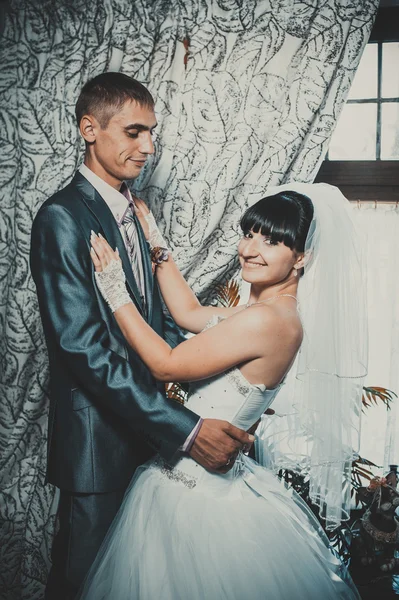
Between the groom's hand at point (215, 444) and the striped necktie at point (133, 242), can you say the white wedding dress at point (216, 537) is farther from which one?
the striped necktie at point (133, 242)

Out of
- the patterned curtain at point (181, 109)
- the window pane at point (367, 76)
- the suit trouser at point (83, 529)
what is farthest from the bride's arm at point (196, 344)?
the window pane at point (367, 76)

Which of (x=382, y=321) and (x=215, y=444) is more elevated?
(x=382, y=321)

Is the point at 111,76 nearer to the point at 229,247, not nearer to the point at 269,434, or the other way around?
the point at 229,247

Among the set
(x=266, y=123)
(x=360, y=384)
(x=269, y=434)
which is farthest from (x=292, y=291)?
(x=266, y=123)

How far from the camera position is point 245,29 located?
2850 mm

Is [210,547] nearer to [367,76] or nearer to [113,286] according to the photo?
[113,286]

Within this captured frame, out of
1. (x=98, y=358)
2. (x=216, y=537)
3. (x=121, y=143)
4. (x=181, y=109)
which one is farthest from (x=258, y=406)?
(x=181, y=109)

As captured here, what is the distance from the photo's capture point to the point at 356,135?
3.23 meters

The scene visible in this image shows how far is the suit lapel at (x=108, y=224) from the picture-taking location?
1984mm

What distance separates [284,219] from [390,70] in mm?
1732

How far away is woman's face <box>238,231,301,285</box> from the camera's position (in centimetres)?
193

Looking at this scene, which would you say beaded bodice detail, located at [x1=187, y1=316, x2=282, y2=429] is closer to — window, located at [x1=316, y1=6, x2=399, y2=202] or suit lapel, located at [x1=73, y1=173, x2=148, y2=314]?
suit lapel, located at [x1=73, y1=173, x2=148, y2=314]

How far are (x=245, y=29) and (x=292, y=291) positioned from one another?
1495 millimetres

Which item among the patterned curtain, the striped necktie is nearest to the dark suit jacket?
the striped necktie
